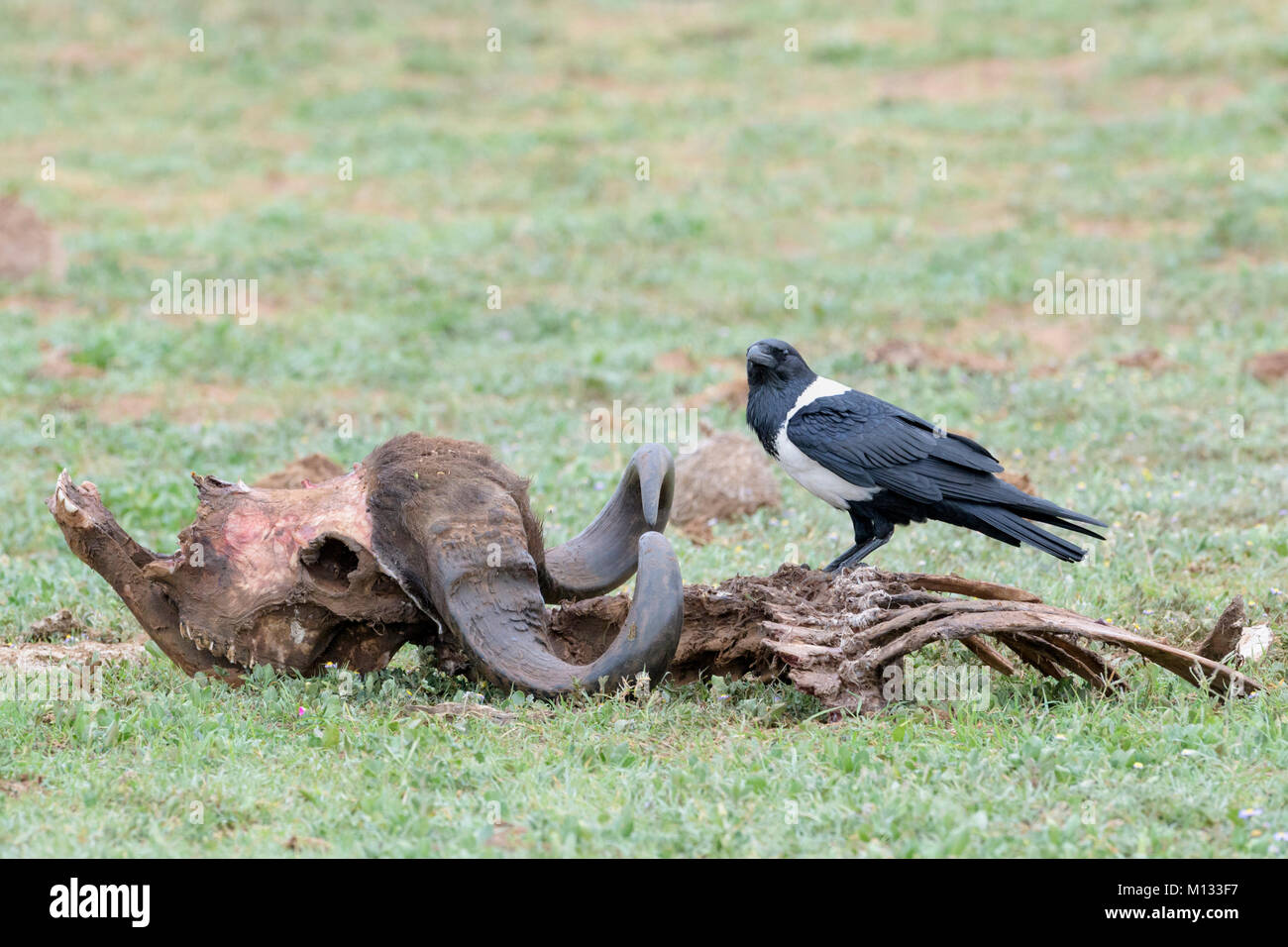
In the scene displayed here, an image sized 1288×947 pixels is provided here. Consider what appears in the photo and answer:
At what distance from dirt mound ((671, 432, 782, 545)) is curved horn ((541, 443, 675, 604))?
2825mm

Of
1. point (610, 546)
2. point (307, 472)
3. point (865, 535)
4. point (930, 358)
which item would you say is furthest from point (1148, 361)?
point (610, 546)

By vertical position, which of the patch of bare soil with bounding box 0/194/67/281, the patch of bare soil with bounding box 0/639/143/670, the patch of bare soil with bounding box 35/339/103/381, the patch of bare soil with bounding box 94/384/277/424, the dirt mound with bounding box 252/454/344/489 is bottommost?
the patch of bare soil with bounding box 0/639/143/670

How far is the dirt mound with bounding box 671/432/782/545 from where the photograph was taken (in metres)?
8.73

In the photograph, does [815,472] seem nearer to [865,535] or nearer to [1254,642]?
[865,535]

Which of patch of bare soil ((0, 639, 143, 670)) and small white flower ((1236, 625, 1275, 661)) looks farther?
patch of bare soil ((0, 639, 143, 670))

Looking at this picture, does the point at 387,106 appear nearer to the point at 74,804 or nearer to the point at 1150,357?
the point at 1150,357

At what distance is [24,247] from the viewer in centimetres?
1442

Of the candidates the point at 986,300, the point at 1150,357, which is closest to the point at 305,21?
the point at 986,300

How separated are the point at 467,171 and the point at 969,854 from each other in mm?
14808

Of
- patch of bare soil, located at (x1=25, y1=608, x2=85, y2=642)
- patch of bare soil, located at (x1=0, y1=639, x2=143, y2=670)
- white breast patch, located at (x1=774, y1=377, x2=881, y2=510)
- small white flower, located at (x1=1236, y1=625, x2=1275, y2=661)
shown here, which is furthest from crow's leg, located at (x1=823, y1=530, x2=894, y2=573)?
patch of bare soil, located at (x1=25, y1=608, x2=85, y2=642)

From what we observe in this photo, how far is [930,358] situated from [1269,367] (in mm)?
2494

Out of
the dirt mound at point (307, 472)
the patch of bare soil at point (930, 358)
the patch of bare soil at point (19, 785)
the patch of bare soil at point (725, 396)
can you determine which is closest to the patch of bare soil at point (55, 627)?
the dirt mound at point (307, 472)

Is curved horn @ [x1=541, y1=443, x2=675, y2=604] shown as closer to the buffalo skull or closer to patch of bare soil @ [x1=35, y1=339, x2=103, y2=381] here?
the buffalo skull

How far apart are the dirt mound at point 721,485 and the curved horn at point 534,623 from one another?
11.3 ft
